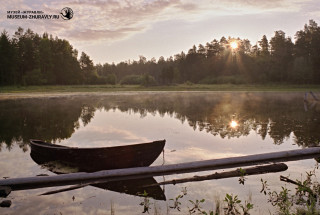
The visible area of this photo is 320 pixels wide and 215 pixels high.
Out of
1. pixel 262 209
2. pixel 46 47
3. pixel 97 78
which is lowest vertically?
pixel 262 209

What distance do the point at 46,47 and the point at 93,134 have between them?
260 ft

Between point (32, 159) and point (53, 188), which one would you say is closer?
point (53, 188)

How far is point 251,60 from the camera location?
93.2 meters

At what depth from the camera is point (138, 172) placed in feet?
27.0

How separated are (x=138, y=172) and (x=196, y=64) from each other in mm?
95592

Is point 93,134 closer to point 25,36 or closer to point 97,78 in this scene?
point 97,78

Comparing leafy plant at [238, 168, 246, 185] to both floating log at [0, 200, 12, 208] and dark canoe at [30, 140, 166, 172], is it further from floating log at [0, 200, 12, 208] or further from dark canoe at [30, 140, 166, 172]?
floating log at [0, 200, 12, 208]

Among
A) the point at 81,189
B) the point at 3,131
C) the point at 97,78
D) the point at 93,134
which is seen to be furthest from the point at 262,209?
the point at 97,78

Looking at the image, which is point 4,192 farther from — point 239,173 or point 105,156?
point 239,173

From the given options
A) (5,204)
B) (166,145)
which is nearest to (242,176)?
(166,145)

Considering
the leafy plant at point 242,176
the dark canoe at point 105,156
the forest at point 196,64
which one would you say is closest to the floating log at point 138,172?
the dark canoe at point 105,156

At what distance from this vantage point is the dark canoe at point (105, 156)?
8406mm

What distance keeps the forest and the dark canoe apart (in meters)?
68.9

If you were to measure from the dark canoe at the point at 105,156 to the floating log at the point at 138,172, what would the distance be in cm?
49
